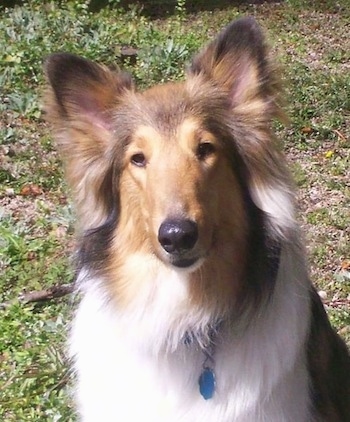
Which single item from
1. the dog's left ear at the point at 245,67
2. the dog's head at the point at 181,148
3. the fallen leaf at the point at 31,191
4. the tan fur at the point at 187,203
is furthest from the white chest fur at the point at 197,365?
the fallen leaf at the point at 31,191

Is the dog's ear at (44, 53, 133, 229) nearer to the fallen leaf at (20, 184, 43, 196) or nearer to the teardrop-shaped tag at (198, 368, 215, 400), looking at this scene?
the teardrop-shaped tag at (198, 368, 215, 400)

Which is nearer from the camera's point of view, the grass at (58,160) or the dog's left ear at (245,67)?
the dog's left ear at (245,67)

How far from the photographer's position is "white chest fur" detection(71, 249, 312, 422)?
2898 mm

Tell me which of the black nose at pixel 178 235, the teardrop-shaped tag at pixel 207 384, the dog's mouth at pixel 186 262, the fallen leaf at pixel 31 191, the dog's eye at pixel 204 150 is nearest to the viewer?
the black nose at pixel 178 235

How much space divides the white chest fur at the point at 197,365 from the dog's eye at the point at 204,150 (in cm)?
46

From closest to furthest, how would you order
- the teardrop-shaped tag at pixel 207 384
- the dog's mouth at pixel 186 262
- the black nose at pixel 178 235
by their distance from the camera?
the black nose at pixel 178 235, the dog's mouth at pixel 186 262, the teardrop-shaped tag at pixel 207 384

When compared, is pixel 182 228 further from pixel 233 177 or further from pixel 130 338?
pixel 130 338

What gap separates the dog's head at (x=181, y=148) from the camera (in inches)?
109

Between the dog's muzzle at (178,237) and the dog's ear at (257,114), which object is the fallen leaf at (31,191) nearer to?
the dog's ear at (257,114)

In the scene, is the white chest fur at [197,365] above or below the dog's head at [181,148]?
below

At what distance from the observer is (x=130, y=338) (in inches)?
117

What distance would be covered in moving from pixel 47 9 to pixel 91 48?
170 cm

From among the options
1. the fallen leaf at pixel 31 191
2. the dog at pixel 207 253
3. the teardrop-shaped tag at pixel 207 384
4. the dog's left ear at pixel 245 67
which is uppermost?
the dog's left ear at pixel 245 67

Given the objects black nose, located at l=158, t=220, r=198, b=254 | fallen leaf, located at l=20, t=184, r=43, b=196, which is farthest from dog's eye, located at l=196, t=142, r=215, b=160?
fallen leaf, located at l=20, t=184, r=43, b=196
